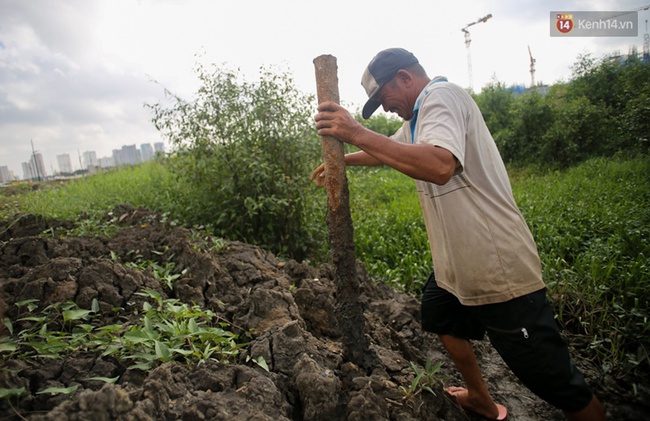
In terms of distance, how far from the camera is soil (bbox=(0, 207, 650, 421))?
1.34 meters

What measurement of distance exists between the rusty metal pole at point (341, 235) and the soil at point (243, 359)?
0.36 feet

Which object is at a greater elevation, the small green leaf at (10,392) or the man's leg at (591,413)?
the small green leaf at (10,392)

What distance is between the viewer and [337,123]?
1.70 m

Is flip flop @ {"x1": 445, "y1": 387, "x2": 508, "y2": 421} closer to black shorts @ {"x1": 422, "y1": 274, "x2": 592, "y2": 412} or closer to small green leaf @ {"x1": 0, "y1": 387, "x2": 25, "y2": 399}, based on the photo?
black shorts @ {"x1": 422, "y1": 274, "x2": 592, "y2": 412}

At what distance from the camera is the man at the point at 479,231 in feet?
5.21

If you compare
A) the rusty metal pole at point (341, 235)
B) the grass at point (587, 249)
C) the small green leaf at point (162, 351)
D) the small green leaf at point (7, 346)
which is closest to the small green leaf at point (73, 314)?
the small green leaf at point (7, 346)

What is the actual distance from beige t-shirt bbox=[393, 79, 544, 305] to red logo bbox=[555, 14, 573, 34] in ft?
23.9

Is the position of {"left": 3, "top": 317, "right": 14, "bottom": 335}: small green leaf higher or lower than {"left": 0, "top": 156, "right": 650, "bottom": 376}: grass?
higher

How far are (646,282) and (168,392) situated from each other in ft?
12.0

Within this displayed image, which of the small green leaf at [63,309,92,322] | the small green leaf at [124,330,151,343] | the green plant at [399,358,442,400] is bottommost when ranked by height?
the green plant at [399,358,442,400]

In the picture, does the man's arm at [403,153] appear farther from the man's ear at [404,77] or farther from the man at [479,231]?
the man's ear at [404,77]

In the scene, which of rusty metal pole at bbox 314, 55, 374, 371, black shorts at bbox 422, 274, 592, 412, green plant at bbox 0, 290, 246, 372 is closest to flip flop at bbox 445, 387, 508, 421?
black shorts at bbox 422, 274, 592, 412

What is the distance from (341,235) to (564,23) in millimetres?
7957

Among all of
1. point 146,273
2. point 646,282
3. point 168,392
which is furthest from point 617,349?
point 146,273
